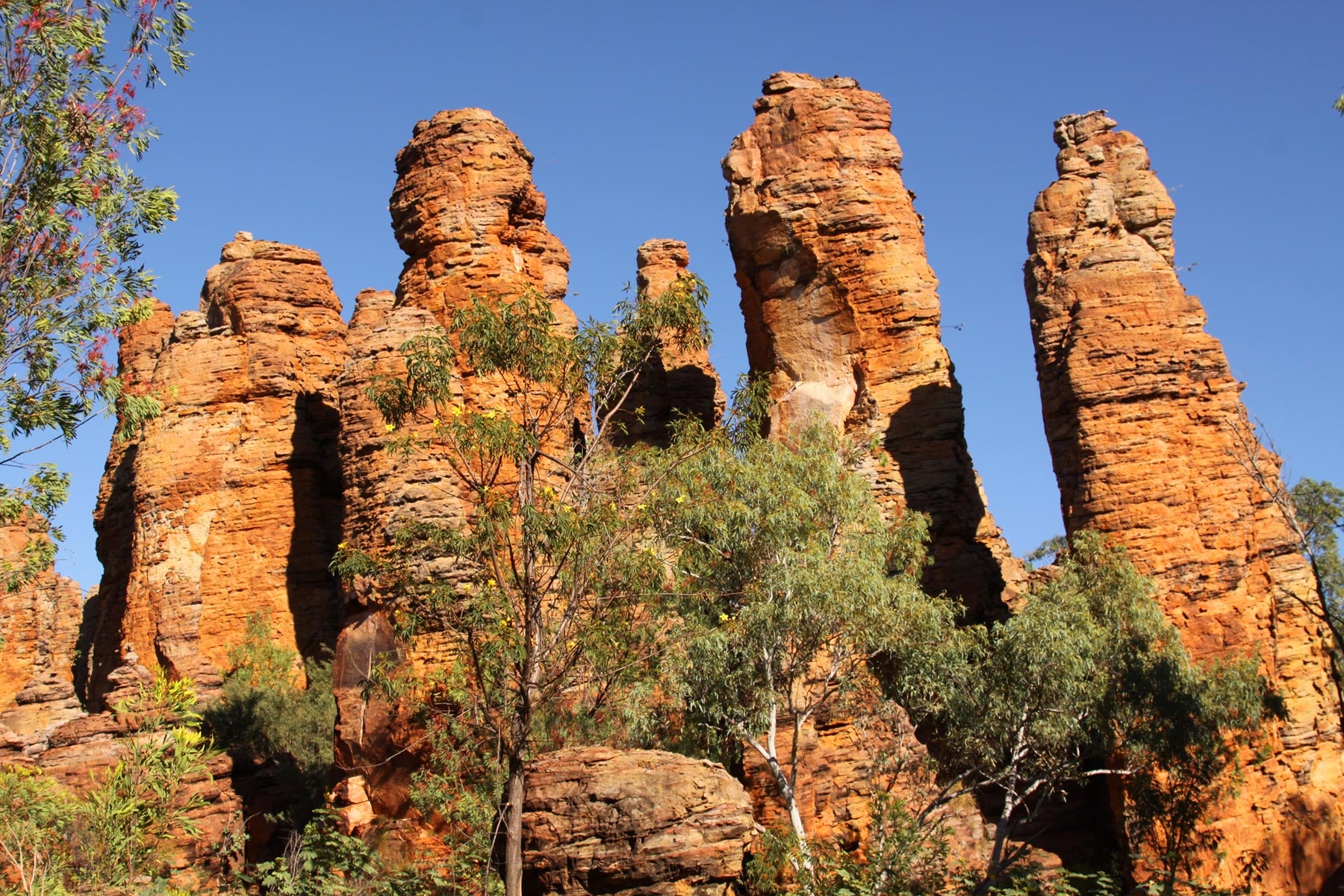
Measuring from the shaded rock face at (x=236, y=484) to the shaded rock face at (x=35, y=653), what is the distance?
5.00 feet

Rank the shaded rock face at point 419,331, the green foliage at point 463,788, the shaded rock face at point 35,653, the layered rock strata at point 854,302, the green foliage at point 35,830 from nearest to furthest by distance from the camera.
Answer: the green foliage at point 35,830 < the green foliage at point 463,788 < the shaded rock face at point 419,331 < the layered rock strata at point 854,302 < the shaded rock face at point 35,653

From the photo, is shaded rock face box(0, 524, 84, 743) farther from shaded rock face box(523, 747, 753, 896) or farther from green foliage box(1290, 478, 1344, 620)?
green foliage box(1290, 478, 1344, 620)

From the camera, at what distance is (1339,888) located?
24.1 metres

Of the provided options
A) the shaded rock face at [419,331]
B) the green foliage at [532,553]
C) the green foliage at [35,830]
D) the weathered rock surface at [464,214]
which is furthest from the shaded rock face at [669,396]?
the green foliage at [35,830]

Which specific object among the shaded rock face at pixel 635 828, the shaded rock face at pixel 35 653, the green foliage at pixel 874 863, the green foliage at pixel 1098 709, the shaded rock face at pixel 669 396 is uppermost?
the shaded rock face at pixel 669 396

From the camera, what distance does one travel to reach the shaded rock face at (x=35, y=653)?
2864 centimetres

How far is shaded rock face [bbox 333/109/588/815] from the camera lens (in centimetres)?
2244

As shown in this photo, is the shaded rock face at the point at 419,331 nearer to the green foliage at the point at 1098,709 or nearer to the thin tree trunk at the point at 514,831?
the thin tree trunk at the point at 514,831

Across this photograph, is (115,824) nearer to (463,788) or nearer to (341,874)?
(463,788)

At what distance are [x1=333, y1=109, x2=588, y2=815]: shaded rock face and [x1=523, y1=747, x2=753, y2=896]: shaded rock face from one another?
5364mm

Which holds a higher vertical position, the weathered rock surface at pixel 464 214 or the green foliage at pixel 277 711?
the weathered rock surface at pixel 464 214

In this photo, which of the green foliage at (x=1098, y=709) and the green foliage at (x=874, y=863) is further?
the green foliage at (x=1098, y=709)

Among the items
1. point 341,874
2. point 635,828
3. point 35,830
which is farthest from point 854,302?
point 35,830

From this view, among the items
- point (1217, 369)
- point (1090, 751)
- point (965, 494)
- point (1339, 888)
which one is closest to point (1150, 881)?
point (1090, 751)
